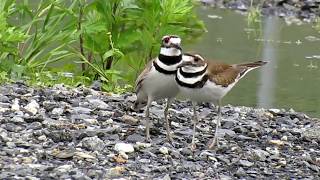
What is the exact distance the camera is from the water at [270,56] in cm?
1008

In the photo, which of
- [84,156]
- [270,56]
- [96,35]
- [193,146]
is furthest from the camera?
[270,56]

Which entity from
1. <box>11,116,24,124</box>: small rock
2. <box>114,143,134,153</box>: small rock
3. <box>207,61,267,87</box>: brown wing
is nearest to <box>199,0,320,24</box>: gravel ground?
<box>207,61,267,87</box>: brown wing

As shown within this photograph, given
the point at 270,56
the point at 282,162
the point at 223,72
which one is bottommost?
the point at 282,162

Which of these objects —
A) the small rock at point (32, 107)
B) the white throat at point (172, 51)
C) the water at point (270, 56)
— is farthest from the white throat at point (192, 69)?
the water at point (270, 56)

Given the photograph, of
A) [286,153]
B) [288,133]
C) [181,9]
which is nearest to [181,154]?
[286,153]

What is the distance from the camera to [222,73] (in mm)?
5852

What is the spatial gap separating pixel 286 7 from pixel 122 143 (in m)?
14.2

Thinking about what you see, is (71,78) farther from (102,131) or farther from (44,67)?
(102,131)

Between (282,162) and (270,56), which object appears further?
(270,56)

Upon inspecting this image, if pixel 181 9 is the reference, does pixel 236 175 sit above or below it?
below

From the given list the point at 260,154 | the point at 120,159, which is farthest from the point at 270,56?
the point at 120,159

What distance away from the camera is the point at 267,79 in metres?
11.4

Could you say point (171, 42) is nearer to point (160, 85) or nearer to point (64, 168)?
point (160, 85)

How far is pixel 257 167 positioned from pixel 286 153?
59 centimetres
